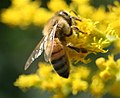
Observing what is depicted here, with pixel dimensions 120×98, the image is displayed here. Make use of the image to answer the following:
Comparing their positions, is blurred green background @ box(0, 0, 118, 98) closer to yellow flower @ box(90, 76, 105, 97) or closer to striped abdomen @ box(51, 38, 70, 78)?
yellow flower @ box(90, 76, 105, 97)

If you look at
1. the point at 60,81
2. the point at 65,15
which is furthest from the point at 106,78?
the point at 65,15

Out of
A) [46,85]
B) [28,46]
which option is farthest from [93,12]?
[28,46]

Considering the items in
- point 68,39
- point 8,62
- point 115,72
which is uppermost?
point 68,39

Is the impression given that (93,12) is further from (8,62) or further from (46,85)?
(8,62)

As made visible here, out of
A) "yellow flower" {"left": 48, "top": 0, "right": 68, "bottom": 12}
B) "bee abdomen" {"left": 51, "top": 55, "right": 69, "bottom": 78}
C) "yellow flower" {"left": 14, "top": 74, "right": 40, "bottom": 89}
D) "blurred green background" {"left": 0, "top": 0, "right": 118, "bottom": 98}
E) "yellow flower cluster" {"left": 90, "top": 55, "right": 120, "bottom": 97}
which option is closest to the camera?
"bee abdomen" {"left": 51, "top": 55, "right": 69, "bottom": 78}

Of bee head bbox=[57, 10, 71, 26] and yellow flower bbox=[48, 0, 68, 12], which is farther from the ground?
yellow flower bbox=[48, 0, 68, 12]

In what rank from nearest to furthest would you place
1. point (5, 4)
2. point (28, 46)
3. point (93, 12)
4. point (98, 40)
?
point (98, 40) < point (93, 12) < point (28, 46) < point (5, 4)

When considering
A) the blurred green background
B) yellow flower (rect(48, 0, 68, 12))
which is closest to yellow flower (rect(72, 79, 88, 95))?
yellow flower (rect(48, 0, 68, 12))

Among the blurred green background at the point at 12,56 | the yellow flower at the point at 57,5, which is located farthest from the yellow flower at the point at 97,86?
the blurred green background at the point at 12,56
